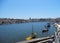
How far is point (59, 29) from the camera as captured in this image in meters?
5.96

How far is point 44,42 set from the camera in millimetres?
9906

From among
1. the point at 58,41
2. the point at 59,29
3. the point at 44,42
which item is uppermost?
the point at 59,29

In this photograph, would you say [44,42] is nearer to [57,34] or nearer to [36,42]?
[36,42]

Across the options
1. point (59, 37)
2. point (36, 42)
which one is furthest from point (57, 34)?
point (36, 42)

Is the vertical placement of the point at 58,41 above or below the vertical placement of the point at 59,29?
below

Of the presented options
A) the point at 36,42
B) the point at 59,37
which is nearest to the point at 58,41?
the point at 59,37

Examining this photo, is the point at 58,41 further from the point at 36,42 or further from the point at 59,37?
the point at 36,42

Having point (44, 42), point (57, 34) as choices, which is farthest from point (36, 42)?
point (57, 34)

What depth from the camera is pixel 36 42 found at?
960 centimetres

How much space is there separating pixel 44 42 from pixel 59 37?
4.20m

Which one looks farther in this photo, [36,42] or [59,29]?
[36,42]

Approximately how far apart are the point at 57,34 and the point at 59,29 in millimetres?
231

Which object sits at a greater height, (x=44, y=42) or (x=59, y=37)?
(x=59, y=37)

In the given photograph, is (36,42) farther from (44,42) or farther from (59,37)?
(59,37)
